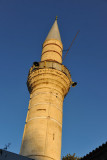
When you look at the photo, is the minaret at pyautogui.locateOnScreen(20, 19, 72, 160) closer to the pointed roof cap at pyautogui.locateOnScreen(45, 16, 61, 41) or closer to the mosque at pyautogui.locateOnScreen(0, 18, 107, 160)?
the mosque at pyautogui.locateOnScreen(0, 18, 107, 160)

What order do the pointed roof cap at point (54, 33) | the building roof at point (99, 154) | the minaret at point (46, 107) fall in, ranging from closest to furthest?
the building roof at point (99, 154), the minaret at point (46, 107), the pointed roof cap at point (54, 33)

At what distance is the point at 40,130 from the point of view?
12477mm

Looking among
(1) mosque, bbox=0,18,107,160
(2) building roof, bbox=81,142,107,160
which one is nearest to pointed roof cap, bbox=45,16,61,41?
(1) mosque, bbox=0,18,107,160

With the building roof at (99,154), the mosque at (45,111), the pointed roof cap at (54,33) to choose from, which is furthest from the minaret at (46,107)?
the building roof at (99,154)

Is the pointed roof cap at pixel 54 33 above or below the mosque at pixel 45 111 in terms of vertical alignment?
above

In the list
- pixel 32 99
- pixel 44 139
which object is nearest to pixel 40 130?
pixel 44 139

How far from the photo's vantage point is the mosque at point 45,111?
1166 centimetres

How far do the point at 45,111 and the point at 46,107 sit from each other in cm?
29

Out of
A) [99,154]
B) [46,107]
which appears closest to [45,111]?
[46,107]

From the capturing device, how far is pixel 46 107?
1359 centimetres

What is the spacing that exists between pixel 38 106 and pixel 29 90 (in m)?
2.60

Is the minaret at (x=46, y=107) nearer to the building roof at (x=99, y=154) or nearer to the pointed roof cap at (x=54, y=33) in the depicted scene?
the pointed roof cap at (x=54, y=33)

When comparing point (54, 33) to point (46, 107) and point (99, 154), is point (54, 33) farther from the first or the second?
point (99, 154)

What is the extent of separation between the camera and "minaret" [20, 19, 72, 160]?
39.2 feet
